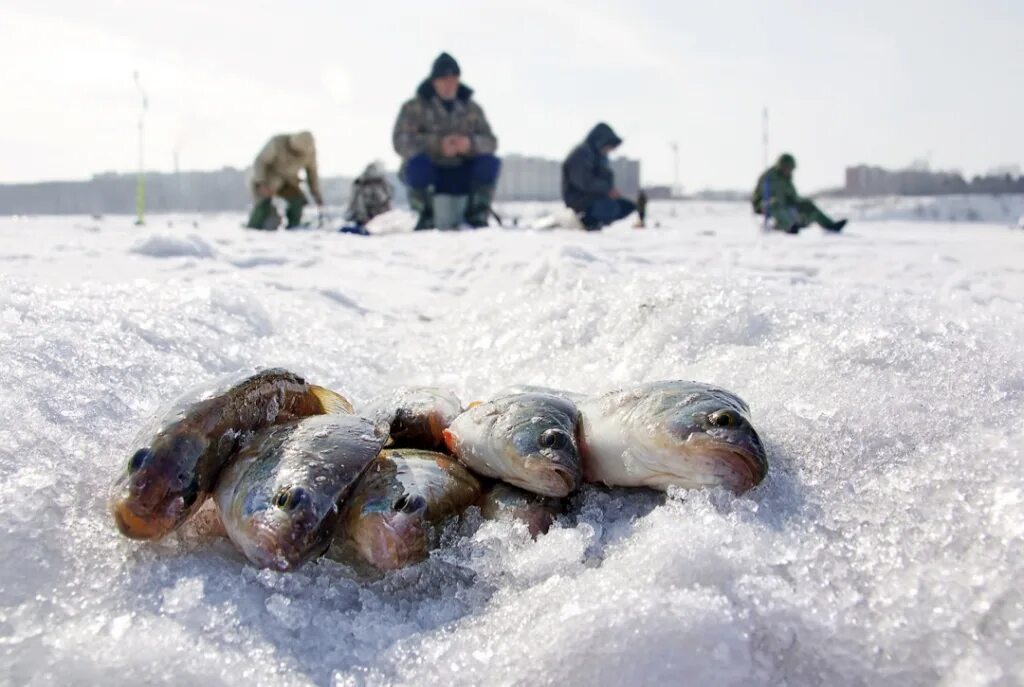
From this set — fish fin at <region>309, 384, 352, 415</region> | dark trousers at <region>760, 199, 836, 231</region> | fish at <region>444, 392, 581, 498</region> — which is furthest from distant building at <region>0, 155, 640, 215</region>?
fish at <region>444, 392, 581, 498</region>

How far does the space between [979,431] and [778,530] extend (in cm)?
71

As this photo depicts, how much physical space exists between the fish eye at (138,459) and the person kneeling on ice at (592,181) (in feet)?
34.6

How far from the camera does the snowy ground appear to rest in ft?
4.78

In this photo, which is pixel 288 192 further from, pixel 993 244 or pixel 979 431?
pixel 979 431

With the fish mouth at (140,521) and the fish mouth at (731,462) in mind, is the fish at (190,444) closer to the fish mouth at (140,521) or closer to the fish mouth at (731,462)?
the fish mouth at (140,521)

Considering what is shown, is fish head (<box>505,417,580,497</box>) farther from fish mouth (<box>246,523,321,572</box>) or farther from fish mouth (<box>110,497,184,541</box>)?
fish mouth (<box>110,497,184,541</box>)

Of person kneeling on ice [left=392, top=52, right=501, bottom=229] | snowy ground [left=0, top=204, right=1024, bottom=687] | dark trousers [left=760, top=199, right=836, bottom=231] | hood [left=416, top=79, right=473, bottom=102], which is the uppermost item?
hood [left=416, top=79, right=473, bottom=102]

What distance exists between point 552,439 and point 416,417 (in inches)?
23.7

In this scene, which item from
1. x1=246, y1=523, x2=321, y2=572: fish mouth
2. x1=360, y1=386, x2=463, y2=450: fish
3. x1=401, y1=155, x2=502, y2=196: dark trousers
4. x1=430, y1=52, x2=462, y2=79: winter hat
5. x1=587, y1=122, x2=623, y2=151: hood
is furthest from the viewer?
x1=587, y1=122, x2=623, y2=151: hood

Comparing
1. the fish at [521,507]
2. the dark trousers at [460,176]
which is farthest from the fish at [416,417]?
the dark trousers at [460,176]

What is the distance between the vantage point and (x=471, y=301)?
16.8ft

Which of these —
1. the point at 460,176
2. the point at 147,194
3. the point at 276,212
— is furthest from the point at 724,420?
the point at 147,194

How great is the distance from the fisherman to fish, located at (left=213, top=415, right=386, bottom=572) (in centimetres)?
1214

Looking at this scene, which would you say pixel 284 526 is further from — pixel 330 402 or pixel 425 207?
pixel 425 207
